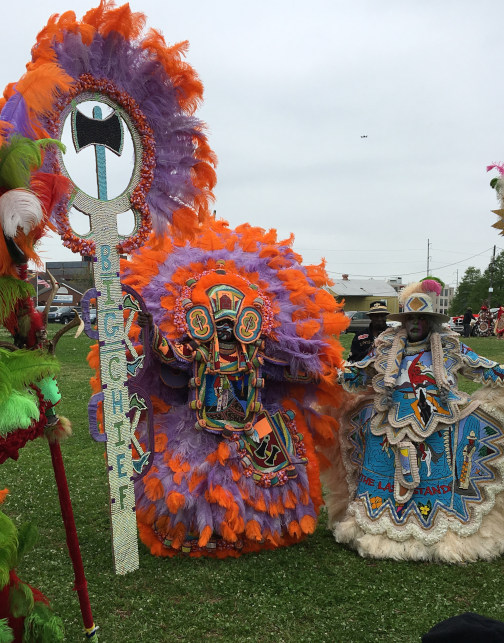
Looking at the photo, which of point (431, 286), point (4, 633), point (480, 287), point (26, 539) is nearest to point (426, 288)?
point (431, 286)

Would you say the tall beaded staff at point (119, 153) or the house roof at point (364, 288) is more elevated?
the house roof at point (364, 288)

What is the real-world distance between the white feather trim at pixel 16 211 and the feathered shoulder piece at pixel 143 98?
974 millimetres

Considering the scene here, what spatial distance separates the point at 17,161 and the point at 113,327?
1.64 meters

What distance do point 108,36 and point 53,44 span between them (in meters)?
0.38

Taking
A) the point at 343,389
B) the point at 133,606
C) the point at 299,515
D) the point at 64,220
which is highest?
the point at 64,220

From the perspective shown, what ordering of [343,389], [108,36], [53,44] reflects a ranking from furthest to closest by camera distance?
1. [343,389]
2. [108,36]
3. [53,44]

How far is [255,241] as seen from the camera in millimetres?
4809

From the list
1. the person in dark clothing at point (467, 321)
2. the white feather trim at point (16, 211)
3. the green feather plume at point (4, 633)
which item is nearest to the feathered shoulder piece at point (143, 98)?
the white feather trim at point (16, 211)

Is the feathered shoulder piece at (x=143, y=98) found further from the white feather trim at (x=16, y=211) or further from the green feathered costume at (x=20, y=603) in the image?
the green feathered costume at (x=20, y=603)

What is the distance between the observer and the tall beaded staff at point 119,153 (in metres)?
3.53

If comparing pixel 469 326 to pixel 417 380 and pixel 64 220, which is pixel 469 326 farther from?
pixel 64 220

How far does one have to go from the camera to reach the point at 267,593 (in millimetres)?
3727

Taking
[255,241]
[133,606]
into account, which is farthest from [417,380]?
[133,606]

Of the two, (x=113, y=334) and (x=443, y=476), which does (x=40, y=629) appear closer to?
(x=113, y=334)
